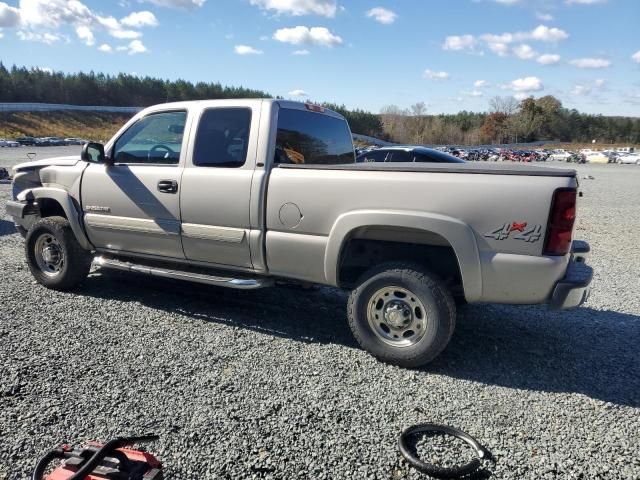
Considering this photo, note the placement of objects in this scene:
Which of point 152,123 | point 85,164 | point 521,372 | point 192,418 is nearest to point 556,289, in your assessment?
point 521,372

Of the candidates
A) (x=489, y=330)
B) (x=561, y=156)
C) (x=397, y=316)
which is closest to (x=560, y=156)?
(x=561, y=156)

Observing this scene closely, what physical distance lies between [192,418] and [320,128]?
3022 mm

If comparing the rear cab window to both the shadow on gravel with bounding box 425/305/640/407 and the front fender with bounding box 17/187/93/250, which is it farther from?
the front fender with bounding box 17/187/93/250

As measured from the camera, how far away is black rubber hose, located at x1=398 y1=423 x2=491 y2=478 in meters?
2.50

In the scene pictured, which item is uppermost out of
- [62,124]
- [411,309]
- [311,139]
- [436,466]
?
[62,124]

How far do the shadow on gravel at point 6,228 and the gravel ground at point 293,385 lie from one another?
354 centimetres

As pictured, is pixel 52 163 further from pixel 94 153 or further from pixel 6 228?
pixel 6 228

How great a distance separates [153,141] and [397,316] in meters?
2.88

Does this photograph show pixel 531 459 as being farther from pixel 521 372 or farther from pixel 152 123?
pixel 152 123

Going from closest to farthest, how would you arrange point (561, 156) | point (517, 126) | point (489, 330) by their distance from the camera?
1. point (489, 330)
2. point (561, 156)
3. point (517, 126)

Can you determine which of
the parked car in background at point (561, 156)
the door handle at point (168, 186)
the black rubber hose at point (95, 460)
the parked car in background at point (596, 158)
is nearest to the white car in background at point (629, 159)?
the parked car in background at point (596, 158)

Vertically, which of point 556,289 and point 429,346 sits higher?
point 556,289

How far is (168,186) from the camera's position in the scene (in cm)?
442

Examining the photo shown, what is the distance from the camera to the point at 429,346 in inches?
142
